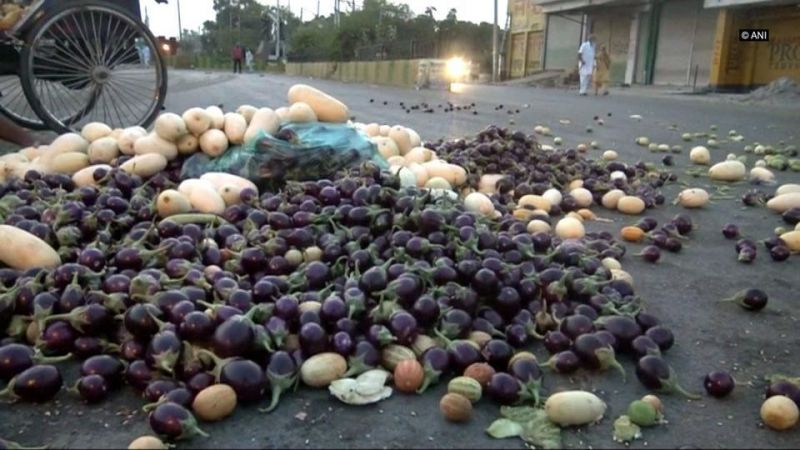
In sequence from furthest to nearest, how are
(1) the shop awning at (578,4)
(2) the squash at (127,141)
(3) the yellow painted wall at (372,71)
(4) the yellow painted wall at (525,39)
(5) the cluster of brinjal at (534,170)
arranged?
(4) the yellow painted wall at (525,39) < (1) the shop awning at (578,4) < (3) the yellow painted wall at (372,71) < (5) the cluster of brinjal at (534,170) < (2) the squash at (127,141)

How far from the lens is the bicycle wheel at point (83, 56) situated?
5.12 metres

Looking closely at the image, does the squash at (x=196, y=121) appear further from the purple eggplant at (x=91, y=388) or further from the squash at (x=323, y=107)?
the purple eggplant at (x=91, y=388)

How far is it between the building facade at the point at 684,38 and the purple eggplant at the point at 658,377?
76.0 feet

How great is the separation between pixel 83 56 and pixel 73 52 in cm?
10

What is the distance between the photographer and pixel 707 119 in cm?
1080

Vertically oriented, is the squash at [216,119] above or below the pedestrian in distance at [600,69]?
below

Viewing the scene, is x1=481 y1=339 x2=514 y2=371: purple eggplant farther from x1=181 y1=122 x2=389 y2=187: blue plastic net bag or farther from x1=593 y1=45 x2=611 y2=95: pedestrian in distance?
x1=593 y1=45 x2=611 y2=95: pedestrian in distance

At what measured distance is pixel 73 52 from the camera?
5504 millimetres

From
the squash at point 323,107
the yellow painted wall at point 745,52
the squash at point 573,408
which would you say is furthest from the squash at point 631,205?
the yellow painted wall at point 745,52

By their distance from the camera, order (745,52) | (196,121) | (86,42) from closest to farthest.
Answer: (196,121), (86,42), (745,52)

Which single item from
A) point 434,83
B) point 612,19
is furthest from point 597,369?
point 612,19

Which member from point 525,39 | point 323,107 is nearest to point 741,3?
point 525,39

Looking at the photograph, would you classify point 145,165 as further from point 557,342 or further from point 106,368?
point 557,342

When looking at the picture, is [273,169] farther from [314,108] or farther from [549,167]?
[549,167]
